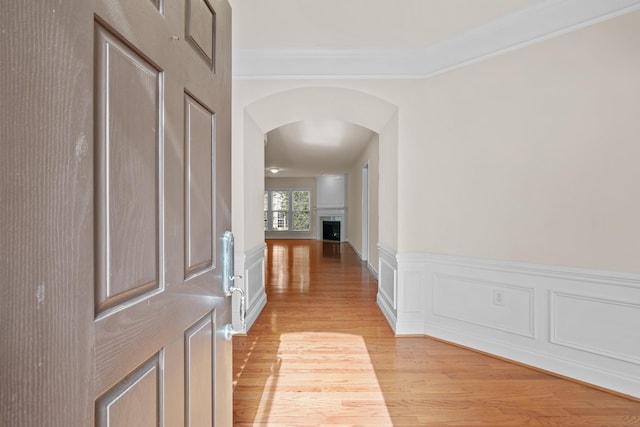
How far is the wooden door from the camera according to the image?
1.27 ft

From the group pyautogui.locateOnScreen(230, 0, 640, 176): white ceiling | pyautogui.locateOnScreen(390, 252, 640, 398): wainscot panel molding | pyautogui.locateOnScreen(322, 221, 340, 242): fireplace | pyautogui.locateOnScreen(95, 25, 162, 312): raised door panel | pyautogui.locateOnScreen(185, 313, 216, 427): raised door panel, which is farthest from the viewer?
pyautogui.locateOnScreen(322, 221, 340, 242): fireplace

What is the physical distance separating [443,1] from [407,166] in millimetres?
1303

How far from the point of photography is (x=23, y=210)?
0.39 meters

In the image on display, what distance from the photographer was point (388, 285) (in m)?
3.27

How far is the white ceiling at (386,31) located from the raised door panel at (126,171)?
2023mm

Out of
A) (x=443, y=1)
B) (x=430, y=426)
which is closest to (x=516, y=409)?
(x=430, y=426)

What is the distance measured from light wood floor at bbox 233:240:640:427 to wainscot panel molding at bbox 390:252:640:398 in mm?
125

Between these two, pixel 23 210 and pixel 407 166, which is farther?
pixel 407 166

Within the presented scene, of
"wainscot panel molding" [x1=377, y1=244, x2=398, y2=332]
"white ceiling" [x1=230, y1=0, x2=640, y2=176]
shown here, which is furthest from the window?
"white ceiling" [x1=230, y1=0, x2=640, y2=176]

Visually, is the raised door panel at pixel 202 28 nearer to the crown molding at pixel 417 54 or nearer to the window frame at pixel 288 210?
the crown molding at pixel 417 54

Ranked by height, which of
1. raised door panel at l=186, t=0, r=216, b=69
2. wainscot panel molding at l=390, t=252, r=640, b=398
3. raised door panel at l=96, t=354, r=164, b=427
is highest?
raised door panel at l=186, t=0, r=216, b=69

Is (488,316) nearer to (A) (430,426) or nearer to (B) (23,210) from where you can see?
(A) (430,426)

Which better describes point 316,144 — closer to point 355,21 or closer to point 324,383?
point 355,21

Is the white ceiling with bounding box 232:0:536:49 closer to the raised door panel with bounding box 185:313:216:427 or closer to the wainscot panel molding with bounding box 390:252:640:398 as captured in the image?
the wainscot panel molding with bounding box 390:252:640:398
